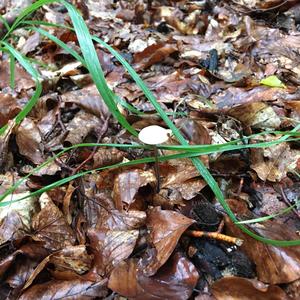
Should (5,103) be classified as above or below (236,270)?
above

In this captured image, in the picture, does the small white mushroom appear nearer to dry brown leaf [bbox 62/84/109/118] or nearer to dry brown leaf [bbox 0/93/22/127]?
dry brown leaf [bbox 62/84/109/118]

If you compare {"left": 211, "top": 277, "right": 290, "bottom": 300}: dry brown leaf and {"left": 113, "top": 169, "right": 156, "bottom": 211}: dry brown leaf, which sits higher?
{"left": 113, "top": 169, "right": 156, "bottom": 211}: dry brown leaf

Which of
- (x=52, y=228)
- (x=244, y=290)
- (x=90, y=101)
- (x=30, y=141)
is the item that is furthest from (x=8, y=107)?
(x=244, y=290)

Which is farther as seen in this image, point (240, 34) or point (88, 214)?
point (240, 34)

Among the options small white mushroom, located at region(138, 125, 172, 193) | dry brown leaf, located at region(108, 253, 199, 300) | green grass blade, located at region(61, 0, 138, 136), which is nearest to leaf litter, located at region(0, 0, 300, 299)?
dry brown leaf, located at region(108, 253, 199, 300)

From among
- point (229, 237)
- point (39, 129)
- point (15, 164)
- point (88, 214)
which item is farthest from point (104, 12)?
point (229, 237)

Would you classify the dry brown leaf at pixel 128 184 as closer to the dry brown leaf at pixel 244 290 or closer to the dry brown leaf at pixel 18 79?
the dry brown leaf at pixel 244 290

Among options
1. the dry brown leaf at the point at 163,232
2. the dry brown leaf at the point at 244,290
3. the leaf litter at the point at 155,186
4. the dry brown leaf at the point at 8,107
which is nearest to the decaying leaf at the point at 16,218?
the leaf litter at the point at 155,186

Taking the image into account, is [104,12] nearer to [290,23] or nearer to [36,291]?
[290,23]
